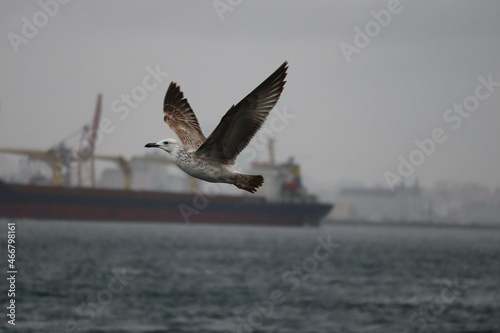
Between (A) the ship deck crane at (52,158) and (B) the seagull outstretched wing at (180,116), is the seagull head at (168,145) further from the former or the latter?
(A) the ship deck crane at (52,158)

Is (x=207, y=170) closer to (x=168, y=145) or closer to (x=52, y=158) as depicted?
(x=168, y=145)

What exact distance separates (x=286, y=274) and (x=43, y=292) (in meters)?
31.4

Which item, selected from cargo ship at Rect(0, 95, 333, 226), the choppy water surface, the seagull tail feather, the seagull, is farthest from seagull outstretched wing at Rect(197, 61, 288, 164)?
cargo ship at Rect(0, 95, 333, 226)

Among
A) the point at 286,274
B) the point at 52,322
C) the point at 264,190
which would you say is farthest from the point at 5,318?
the point at 264,190

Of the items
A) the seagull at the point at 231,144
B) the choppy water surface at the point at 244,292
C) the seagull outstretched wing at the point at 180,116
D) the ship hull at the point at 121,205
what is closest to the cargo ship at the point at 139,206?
the ship hull at the point at 121,205

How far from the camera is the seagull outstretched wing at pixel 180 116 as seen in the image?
962 cm

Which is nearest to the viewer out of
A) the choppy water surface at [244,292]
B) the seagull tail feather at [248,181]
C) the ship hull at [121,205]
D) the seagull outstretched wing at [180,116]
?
the seagull tail feather at [248,181]

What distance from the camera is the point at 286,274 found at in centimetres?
9012

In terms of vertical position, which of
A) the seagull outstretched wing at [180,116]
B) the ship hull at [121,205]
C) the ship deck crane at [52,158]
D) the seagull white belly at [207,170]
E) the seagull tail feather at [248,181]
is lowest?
the seagull tail feather at [248,181]

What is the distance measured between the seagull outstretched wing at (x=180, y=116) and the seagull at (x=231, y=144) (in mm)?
1558

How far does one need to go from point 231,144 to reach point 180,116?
2.40 m

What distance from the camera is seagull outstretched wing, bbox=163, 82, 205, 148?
9617mm

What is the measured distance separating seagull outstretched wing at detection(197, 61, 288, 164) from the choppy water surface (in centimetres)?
4350

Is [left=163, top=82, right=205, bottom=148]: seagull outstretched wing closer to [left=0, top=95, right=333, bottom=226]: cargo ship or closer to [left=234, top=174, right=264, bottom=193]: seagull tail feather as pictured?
[left=234, top=174, right=264, bottom=193]: seagull tail feather
